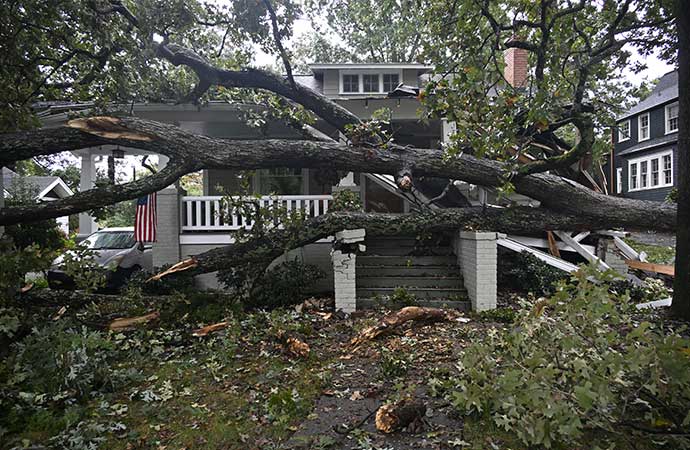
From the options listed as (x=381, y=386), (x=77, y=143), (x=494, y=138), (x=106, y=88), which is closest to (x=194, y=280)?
(x=77, y=143)

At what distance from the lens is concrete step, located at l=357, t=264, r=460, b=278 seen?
773cm

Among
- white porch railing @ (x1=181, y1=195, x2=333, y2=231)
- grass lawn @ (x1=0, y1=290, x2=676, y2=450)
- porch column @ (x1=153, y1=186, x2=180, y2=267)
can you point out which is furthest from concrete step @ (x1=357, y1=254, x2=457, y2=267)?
porch column @ (x1=153, y1=186, x2=180, y2=267)

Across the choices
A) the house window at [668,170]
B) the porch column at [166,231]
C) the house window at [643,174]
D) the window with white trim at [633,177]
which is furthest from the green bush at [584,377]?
the window with white trim at [633,177]

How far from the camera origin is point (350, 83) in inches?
458

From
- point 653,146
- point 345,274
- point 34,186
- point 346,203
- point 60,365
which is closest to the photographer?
point 60,365

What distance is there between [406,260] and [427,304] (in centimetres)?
129

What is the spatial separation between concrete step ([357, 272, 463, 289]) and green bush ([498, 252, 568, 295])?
1422mm

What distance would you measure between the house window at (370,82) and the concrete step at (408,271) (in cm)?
601

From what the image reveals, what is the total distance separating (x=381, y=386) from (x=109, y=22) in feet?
27.0

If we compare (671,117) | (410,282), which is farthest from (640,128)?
(410,282)

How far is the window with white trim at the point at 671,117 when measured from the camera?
1914cm

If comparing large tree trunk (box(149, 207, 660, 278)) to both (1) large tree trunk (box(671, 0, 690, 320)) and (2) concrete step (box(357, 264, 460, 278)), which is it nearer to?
(2) concrete step (box(357, 264, 460, 278))

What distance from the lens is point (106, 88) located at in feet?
28.8

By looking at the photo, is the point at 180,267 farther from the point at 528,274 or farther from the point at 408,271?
the point at 528,274
